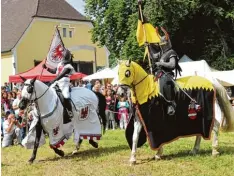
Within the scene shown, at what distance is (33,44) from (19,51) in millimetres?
1356

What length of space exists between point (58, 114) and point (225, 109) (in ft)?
12.0

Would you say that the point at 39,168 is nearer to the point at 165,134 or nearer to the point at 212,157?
the point at 165,134

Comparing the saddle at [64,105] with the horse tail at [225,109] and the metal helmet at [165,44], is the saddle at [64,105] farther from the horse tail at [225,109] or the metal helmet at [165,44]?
the horse tail at [225,109]

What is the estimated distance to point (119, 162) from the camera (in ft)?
30.9

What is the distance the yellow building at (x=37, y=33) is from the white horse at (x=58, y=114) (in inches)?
883

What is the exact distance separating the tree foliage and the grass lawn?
15.1 metres

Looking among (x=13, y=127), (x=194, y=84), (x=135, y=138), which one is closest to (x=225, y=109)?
(x=194, y=84)

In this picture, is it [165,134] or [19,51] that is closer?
[165,134]

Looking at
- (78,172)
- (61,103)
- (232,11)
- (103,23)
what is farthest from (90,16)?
(78,172)

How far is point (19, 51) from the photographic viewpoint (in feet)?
116

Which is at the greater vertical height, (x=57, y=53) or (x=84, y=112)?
(x=57, y=53)

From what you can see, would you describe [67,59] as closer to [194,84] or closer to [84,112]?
[84,112]

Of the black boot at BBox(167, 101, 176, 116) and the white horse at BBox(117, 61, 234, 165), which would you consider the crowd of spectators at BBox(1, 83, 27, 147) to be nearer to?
the white horse at BBox(117, 61, 234, 165)

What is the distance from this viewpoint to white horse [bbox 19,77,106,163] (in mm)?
9953
